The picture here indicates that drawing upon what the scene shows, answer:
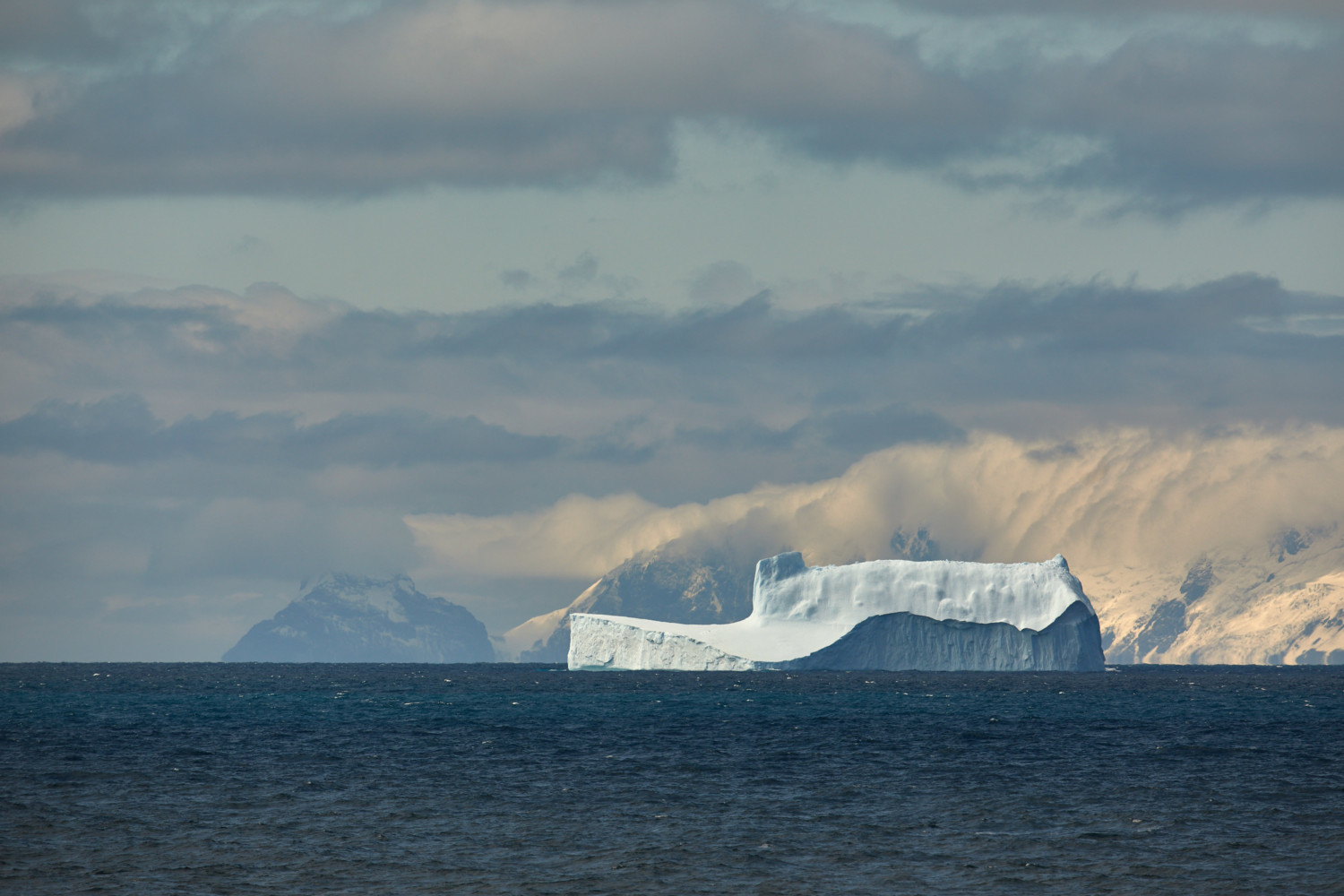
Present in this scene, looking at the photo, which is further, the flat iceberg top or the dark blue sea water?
the flat iceberg top

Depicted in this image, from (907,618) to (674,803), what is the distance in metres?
74.3

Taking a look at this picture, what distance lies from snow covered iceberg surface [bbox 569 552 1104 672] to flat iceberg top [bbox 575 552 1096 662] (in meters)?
0.07

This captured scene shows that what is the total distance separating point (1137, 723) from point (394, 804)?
3774cm

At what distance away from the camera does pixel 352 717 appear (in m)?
68.1

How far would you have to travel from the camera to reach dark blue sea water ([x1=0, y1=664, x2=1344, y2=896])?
28688mm

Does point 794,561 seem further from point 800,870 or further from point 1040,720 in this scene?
point 800,870

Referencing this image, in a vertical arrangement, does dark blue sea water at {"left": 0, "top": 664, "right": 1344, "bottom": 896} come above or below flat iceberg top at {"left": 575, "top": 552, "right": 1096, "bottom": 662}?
below

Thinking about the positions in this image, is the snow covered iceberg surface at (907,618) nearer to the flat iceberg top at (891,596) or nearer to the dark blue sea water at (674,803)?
the flat iceberg top at (891,596)

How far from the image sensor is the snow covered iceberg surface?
108562 millimetres

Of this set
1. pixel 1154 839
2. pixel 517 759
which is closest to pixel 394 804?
pixel 517 759

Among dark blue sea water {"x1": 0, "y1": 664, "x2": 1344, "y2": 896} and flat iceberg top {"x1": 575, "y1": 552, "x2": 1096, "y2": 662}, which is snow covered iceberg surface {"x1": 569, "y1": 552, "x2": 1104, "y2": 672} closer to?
flat iceberg top {"x1": 575, "y1": 552, "x2": 1096, "y2": 662}

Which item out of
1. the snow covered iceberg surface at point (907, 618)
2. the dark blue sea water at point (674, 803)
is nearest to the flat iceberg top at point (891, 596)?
the snow covered iceberg surface at point (907, 618)

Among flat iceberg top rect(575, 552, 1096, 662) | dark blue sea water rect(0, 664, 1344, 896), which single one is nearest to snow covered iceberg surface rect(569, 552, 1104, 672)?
flat iceberg top rect(575, 552, 1096, 662)

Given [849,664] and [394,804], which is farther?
[849,664]
